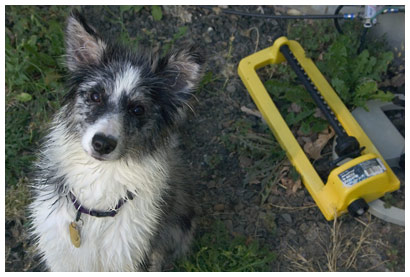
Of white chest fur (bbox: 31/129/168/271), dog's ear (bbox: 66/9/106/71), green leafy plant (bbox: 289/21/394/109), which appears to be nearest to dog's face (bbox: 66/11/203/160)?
dog's ear (bbox: 66/9/106/71)

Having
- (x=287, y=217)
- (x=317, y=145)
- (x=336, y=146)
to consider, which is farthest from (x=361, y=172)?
(x=287, y=217)

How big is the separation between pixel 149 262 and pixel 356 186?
155 cm

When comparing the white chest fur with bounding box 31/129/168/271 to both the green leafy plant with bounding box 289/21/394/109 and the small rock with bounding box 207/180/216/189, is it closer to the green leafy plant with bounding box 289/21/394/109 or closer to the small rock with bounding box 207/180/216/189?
the small rock with bounding box 207/180/216/189

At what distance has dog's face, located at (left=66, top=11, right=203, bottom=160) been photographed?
2.39 metres

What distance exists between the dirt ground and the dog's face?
3.89ft

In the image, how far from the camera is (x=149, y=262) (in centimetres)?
312

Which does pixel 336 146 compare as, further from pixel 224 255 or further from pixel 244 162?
pixel 224 255

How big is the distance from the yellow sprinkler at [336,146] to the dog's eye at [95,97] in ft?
5.73

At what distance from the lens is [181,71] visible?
262 centimetres

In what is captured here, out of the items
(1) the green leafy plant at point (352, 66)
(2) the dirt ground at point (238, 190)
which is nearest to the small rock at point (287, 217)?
(2) the dirt ground at point (238, 190)

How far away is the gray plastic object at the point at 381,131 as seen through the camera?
12.5 feet

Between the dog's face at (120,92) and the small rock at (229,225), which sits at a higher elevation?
the dog's face at (120,92)

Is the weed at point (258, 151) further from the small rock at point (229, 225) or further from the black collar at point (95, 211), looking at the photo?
the black collar at point (95, 211)

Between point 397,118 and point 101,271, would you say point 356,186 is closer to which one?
point 397,118
